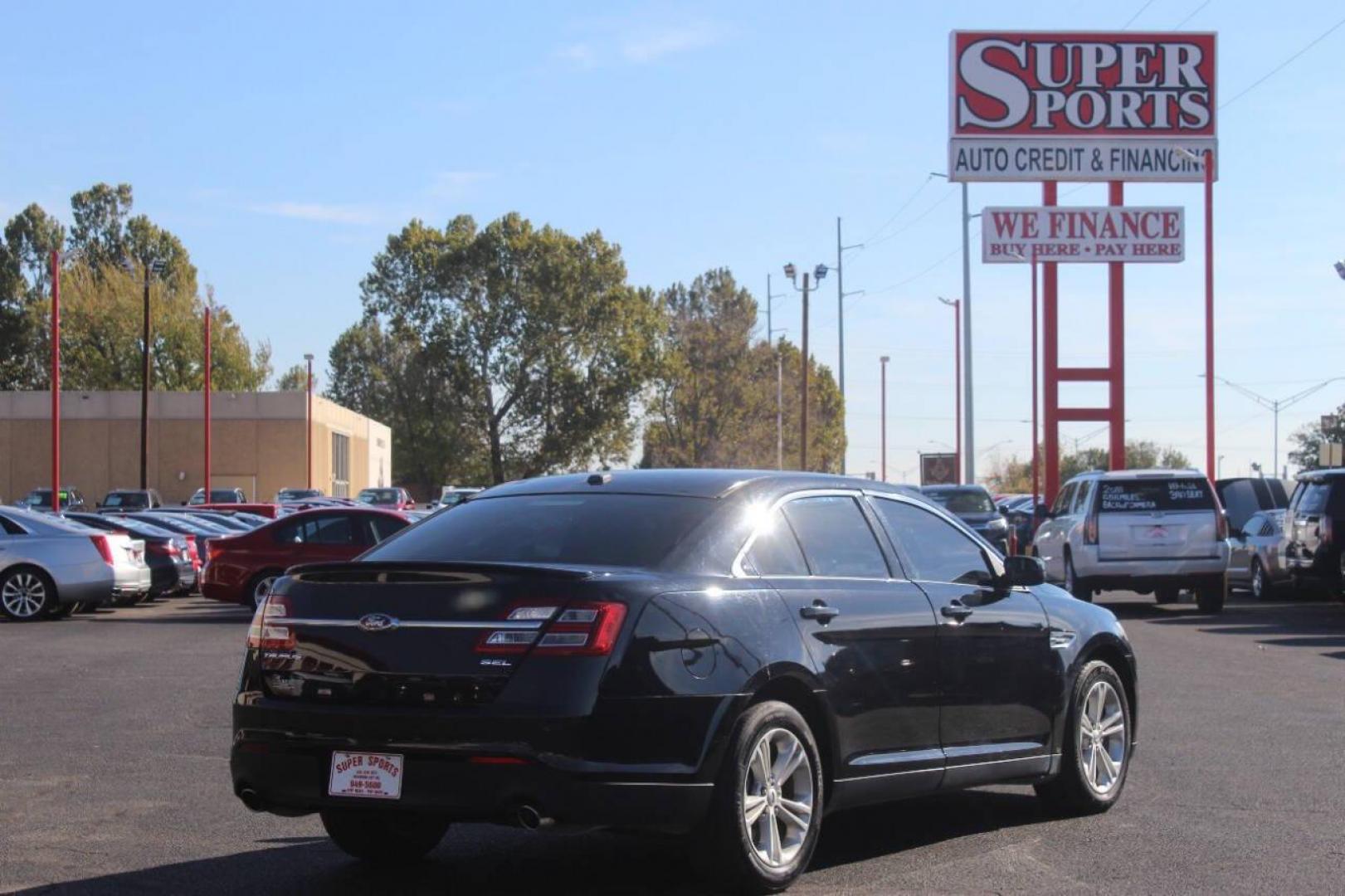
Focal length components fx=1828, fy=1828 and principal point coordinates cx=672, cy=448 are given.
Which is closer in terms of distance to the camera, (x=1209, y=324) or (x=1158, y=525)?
(x=1158, y=525)

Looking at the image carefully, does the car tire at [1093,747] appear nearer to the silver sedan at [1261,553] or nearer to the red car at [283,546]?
the red car at [283,546]

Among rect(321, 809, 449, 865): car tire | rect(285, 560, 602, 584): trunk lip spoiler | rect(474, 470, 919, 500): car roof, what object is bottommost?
rect(321, 809, 449, 865): car tire

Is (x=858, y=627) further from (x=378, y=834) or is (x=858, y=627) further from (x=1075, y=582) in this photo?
(x=1075, y=582)

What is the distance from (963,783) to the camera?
803 cm

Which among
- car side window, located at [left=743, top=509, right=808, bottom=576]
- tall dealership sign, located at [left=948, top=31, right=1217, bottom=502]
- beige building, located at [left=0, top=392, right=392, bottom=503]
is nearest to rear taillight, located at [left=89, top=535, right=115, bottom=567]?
car side window, located at [left=743, top=509, right=808, bottom=576]

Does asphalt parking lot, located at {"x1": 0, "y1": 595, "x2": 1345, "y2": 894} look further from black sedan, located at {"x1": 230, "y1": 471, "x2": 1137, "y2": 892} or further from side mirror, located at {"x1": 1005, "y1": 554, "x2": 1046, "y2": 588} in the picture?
side mirror, located at {"x1": 1005, "y1": 554, "x2": 1046, "y2": 588}

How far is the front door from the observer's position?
7.97m

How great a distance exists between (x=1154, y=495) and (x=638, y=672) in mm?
19514

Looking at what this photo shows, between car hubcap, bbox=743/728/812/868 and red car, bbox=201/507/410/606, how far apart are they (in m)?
17.5

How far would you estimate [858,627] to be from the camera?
7371 millimetres

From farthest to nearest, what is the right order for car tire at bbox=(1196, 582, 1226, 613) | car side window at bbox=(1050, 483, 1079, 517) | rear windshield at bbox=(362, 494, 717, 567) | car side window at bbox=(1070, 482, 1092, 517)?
1. car side window at bbox=(1050, 483, 1079, 517)
2. car side window at bbox=(1070, 482, 1092, 517)
3. car tire at bbox=(1196, 582, 1226, 613)
4. rear windshield at bbox=(362, 494, 717, 567)

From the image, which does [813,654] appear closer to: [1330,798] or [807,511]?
[807,511]

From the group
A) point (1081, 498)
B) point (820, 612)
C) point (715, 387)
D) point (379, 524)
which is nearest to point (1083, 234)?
point (1081, 498)

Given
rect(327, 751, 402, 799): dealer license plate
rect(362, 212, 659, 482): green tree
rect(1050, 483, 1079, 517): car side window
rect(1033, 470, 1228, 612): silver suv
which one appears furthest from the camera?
rect(362, 212, 659, 482): green tree
